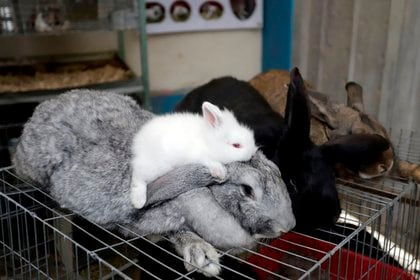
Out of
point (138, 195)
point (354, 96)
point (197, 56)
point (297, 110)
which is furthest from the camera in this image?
point (197, 56)

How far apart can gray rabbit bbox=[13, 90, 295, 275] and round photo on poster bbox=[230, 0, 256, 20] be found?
5.26 ft

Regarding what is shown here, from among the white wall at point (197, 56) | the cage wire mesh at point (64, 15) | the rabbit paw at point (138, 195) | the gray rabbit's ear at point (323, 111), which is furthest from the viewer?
the white wall at point (197, 56)

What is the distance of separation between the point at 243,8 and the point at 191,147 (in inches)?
73.4

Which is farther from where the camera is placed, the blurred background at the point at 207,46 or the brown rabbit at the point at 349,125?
the blurred background at the point at 207,46

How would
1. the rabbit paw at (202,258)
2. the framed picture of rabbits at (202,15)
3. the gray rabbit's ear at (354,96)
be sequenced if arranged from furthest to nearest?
the framed picture of rabbits at (202,15) → the gray rabbit's ear at (354,96) → the rabbit paw at (202,258)

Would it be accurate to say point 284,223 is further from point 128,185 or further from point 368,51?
point 368,51

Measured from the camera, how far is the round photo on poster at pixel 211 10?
273cm

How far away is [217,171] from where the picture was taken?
109 centimetres

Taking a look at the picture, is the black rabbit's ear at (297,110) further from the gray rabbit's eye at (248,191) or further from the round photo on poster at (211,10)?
the round photo on poster at (211,10)

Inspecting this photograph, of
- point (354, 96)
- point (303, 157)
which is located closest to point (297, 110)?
point (303, 157)

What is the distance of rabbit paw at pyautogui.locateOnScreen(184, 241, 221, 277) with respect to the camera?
3.35ft

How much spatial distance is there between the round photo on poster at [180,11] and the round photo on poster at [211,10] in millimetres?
88

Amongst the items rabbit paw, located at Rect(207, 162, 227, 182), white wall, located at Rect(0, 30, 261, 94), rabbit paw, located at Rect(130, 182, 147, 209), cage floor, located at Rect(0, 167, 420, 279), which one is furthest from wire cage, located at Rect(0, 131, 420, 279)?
white wall, located at Rect(0, 30, 261, 94)

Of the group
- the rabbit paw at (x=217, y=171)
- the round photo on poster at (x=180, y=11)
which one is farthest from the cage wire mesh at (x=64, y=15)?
the rabbit paw at (x=217, y=171)
